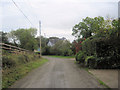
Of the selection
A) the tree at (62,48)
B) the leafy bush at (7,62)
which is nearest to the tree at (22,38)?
the tree at (62,48)

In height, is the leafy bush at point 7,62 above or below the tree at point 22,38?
below

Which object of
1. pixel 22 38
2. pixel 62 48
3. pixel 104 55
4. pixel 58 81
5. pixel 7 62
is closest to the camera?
pixel 58 81

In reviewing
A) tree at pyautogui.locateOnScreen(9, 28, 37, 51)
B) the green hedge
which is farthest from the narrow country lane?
tree at pyautogui.locateOnScreen(9, 28, 37, 51)

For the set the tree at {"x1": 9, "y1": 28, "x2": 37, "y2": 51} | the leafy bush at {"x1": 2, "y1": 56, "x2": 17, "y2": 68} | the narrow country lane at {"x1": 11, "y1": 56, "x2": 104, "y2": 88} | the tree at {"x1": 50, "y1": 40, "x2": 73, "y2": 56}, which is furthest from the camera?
the tree at {"x1": 50, "y1": 40, "x2": 73, "y2": 56}

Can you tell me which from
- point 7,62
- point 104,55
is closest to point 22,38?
point 7,62

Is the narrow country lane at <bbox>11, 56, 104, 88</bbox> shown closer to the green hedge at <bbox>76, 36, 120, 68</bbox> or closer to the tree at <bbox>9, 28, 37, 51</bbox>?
the green hedge at <bbox>76, 36, 120, 68</bbox>

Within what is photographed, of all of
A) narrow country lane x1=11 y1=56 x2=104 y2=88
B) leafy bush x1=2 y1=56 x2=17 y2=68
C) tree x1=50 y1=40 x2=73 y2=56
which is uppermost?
tree x1=50 y1=40 x2=73 y2=56

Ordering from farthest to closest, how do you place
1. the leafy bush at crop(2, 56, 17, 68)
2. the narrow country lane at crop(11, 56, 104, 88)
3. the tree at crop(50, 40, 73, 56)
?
the tree at crop(50, 40, 73, 56), the leafy bush at crop(2, 56, 17, 68), the narrow country lane at crop(11, 56, 104, 88)

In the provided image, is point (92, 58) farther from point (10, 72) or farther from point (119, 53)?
point (10, 72)

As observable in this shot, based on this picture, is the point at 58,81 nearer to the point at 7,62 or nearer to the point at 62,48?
the point at 7,62

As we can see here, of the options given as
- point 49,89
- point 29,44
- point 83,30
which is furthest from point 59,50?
point 49,89

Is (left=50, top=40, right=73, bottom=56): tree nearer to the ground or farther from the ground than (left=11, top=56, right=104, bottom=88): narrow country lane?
farther from the ground

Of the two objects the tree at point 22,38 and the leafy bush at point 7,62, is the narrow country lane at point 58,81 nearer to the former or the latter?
the leafy bush at point 7,62

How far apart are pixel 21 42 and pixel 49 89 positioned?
25.2m
